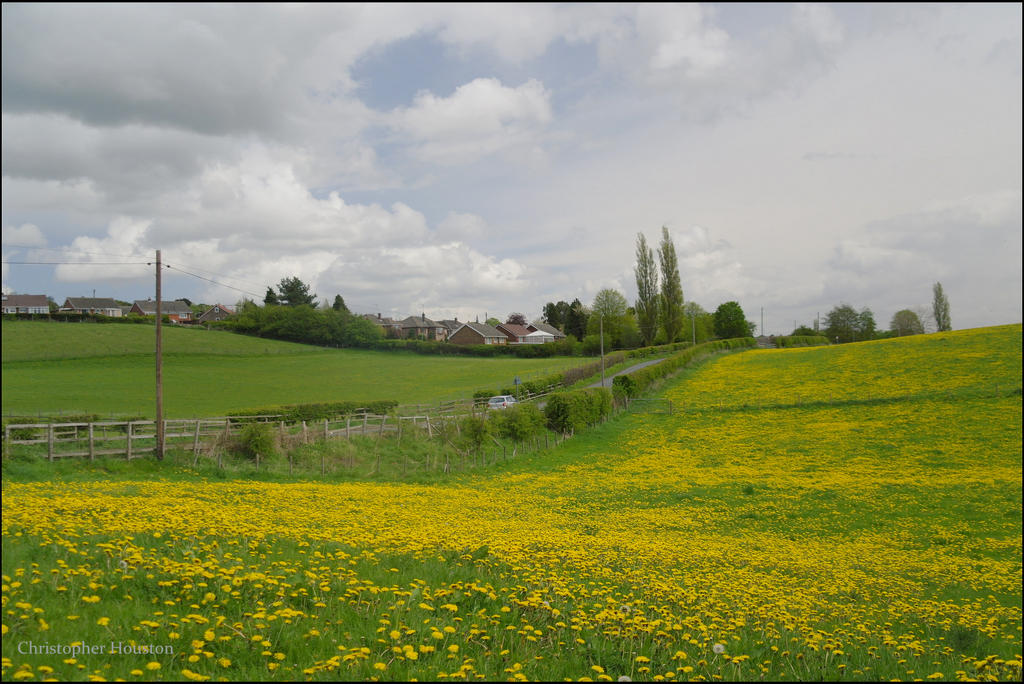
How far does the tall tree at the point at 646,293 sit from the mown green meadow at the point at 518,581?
74.8 metres

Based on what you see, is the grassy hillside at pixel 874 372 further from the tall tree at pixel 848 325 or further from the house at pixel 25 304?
the house at pixel 25 304

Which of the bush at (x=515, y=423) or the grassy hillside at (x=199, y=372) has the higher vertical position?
the grassy hillside at (x=199, y=372)

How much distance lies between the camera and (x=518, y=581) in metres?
8.37

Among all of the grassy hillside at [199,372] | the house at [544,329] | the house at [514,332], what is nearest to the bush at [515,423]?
the grassy hillside at [199,372]

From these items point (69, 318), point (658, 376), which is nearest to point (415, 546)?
point (658, 376)

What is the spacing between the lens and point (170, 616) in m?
5.81

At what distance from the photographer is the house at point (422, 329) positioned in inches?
4370

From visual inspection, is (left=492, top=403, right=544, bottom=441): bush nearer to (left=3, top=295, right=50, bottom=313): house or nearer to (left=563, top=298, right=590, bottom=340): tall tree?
(left=3, top=295, right=50, bottom=313): house

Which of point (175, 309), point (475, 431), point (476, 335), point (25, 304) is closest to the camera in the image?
point (475, 431)

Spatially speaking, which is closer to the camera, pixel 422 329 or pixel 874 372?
pixel 874 372

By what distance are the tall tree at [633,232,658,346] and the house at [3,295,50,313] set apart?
76983 millimetres

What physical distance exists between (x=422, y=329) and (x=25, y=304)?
6820 centimetres

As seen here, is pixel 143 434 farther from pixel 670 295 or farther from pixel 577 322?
pixel 577 322

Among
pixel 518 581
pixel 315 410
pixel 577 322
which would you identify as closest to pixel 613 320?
pixel 577 322
